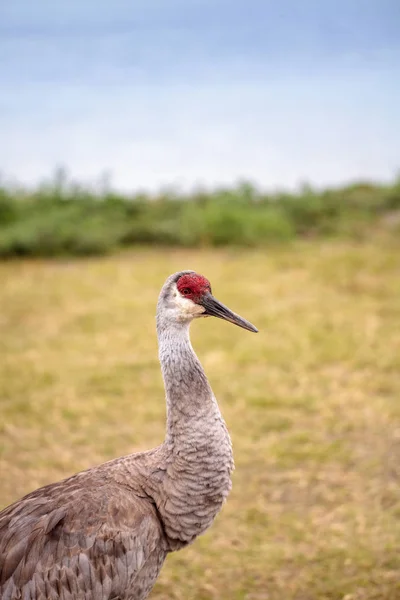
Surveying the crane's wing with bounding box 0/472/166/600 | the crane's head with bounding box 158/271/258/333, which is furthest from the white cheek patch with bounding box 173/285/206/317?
the crane's wing with bounding box 0/472/166/600

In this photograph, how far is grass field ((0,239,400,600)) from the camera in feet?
12.1

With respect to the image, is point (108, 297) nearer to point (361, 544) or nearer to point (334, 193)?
point (361, 544)

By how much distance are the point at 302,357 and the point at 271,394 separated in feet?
2.49

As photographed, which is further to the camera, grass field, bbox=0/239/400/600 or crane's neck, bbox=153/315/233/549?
grass field, bbox=0/239/400/600

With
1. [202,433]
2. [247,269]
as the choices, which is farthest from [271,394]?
[247,269]

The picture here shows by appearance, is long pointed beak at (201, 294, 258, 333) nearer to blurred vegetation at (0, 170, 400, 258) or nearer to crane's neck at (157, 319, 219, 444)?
crane's neck at (157, 319, 219, 444)

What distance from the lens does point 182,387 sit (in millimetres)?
2822

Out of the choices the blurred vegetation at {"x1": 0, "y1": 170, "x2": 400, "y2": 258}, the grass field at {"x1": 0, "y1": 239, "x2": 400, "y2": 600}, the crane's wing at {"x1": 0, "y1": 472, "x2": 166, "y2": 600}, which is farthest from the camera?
the blurred vegetation at {"x1": 0, "y1": 170, "x2": 400, "y2": 258}

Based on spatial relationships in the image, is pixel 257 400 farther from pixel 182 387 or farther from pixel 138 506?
pixel 138 506

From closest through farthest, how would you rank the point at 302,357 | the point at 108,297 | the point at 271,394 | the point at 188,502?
the point at 188,502, the point at 271,394, the point at 302,357, the point at 108,297

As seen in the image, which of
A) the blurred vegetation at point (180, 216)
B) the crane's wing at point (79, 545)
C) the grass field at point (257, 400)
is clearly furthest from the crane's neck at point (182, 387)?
the blurred vegetation at point (180, 216)

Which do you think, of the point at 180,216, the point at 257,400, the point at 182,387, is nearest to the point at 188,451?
the point at 182,387

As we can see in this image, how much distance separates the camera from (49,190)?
37.1ft

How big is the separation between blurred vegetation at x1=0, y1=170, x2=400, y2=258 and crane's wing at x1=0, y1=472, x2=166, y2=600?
727cm
